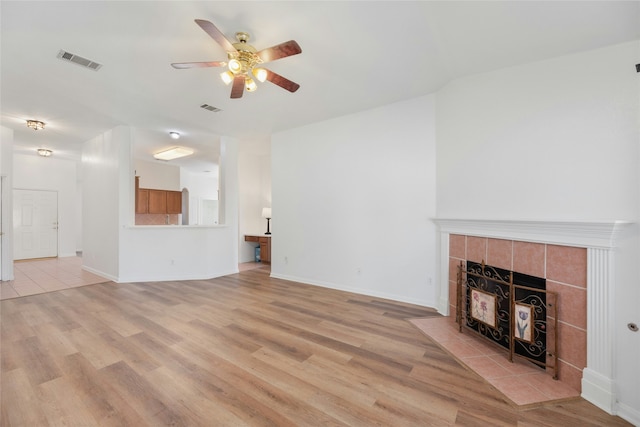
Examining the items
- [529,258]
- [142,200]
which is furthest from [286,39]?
[142,200]

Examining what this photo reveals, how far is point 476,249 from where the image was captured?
2.79m

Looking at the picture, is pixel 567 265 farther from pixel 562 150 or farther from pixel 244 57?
pixel 244 57

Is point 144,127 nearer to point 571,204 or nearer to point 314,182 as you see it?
point 314,182

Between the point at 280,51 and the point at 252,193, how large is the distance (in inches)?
201

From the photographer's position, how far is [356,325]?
2.91 meters

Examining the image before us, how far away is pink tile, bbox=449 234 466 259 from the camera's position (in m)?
2.96

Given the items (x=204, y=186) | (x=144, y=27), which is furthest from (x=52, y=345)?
Result: (x=204, y=186)

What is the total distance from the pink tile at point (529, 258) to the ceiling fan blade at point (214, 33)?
3156mm

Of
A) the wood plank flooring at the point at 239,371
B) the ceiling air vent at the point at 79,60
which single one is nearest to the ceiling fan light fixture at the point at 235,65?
the ceiling air vent at the point at 79,60

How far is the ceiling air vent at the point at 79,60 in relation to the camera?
2.56m

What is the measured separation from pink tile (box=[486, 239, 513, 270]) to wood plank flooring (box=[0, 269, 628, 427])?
41.7 inches

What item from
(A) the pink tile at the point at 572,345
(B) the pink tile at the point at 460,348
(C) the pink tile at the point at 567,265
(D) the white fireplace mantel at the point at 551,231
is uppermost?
(D) the white fireplace mantel at the point at 551,231

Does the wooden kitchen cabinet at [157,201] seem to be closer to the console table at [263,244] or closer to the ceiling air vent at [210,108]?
the console table at [263,244]

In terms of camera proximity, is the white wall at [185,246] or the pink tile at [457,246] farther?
the white wall at [185,246]
